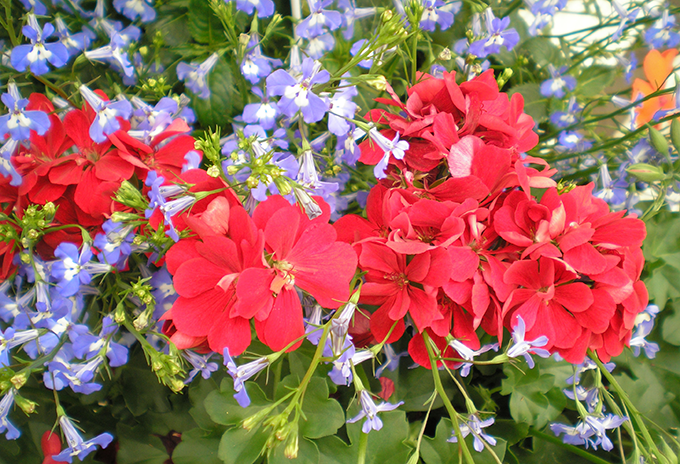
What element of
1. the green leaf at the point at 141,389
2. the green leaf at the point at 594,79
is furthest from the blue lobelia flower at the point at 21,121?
the green leaf at the point at 594,79

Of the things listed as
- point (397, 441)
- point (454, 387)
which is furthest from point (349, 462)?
point (454, 387)

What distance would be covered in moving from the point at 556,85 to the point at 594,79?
4.4 inches

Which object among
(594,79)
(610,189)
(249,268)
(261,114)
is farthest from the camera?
(594,79)

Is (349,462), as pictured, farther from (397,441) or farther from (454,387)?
(454,387)

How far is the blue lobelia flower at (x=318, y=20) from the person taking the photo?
38cm

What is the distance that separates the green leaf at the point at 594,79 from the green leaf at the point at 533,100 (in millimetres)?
67

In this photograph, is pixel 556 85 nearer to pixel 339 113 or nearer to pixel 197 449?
pixel 339 113

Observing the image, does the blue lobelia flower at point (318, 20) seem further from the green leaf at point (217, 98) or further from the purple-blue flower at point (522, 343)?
the purple-blue flower at point (522, 343)

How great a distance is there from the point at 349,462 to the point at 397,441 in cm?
5

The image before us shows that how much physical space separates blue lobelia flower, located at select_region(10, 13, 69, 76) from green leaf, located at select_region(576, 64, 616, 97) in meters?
0.57

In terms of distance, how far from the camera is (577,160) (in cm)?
56

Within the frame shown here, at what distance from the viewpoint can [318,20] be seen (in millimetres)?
388

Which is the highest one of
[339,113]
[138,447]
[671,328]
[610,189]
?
[339,113]

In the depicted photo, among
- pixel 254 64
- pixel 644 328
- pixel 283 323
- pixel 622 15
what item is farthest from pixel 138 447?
pixel 622 15
